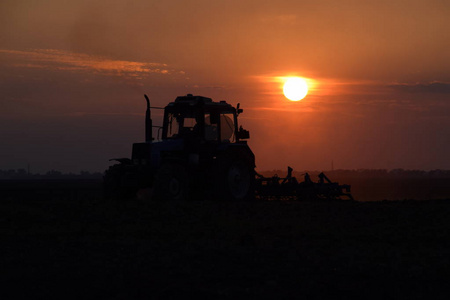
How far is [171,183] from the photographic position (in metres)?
20.2

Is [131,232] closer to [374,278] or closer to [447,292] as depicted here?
[374,278]

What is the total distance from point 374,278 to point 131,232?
7.09 meters

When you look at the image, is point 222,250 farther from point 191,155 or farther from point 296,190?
point 296,190

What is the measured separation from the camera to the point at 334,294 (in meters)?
9.12

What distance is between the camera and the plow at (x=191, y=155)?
2089 centimetres

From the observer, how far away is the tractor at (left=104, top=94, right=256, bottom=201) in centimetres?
2091

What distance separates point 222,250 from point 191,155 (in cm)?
833

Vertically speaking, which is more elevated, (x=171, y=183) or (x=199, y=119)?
(x=199, y=119)

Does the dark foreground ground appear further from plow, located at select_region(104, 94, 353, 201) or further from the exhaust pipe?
the exhaust pipe

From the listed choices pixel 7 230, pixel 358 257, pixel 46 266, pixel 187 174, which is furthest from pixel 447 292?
pixel 187 174

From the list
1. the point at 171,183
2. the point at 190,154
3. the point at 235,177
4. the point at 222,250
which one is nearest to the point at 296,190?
the point at 235,177

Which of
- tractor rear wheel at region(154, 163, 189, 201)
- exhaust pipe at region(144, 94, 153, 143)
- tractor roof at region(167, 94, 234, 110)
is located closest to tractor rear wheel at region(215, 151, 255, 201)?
tractor rear wheel at region(154, 163, 189, 201)

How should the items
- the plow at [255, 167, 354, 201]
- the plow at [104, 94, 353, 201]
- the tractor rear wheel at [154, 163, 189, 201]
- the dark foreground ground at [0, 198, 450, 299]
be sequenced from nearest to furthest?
the dark foreground ground at [0, 198, 450, 299] < the tractor rear wheel at [154, 163, 189, 201] < the plow at [104, 94, 353, 201] < the plow at [255, 167, 354, 201]

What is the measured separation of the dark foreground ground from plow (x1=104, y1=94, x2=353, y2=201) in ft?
5.63
